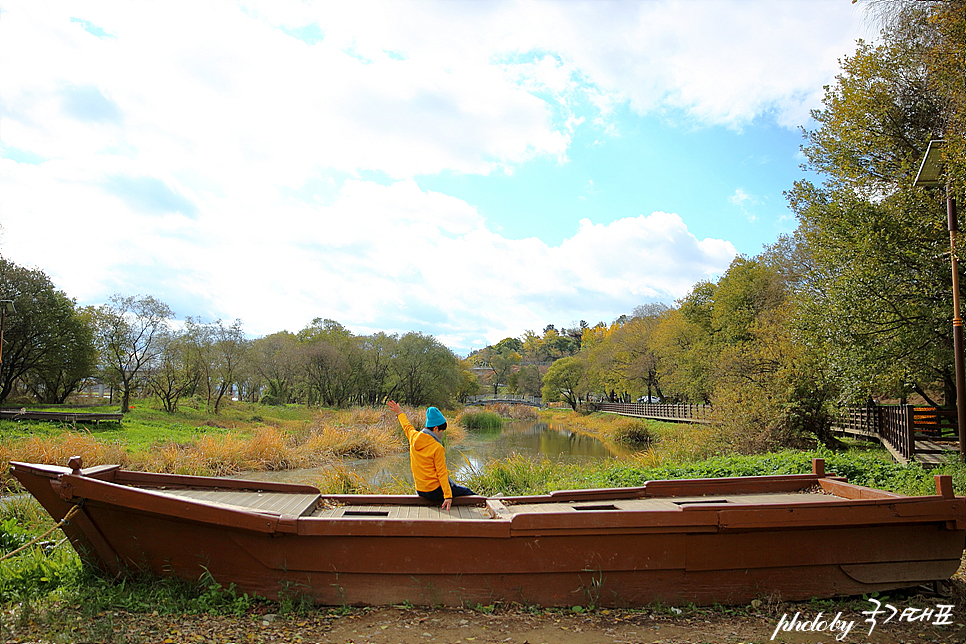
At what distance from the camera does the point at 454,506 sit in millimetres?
6484

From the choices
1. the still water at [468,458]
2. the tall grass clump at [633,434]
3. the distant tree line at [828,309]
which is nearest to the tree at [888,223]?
the distant tree line at [828,309]

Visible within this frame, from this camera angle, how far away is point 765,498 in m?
6.55

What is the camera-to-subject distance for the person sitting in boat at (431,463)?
6234 mm

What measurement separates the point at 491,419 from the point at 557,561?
3965cm

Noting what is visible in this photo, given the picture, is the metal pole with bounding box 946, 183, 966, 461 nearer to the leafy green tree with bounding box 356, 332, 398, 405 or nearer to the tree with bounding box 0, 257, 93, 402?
the tree with bounding box 0, 257, 93, 402

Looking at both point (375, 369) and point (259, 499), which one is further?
point (375, 369)

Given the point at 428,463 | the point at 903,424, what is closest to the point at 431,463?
the point at 428,463

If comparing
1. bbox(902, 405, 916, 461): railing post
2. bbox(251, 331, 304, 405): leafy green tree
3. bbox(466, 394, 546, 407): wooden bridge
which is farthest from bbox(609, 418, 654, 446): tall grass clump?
bbox(466, 394, 546, 407): wooden bridge

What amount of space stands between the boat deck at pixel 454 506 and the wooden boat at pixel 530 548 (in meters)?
0.58

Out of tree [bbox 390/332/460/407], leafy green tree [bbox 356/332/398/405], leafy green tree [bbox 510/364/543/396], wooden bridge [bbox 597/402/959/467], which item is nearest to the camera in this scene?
wooden bridge [bbox 597/402/959/467]

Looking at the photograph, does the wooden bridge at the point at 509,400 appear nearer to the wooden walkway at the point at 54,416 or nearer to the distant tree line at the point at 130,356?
the distant tree line at the point at 130,356

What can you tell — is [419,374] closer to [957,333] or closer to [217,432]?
[217,432]

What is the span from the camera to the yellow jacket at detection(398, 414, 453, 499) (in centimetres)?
623

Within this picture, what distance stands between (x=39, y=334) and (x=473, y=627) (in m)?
29.9
